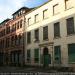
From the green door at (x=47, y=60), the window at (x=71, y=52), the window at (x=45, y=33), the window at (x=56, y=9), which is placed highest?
the window at (x=56, y=9)

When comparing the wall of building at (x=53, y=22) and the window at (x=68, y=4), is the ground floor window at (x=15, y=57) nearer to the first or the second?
the wall of building at (x=53, y=22)

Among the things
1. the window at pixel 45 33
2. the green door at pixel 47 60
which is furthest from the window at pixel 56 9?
the green door at pixel 47 60

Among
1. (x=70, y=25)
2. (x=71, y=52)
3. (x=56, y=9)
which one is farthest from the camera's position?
(x=56, y=9)

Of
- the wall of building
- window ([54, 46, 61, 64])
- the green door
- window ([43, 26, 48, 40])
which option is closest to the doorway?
the green door

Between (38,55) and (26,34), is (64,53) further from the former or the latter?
(26,34)

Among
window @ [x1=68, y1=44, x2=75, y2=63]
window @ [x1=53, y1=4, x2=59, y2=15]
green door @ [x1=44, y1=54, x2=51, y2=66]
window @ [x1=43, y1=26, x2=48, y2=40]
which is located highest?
window @ [x1=53, y1=4, x2=59, y2=15]

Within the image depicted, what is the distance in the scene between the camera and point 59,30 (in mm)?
39438

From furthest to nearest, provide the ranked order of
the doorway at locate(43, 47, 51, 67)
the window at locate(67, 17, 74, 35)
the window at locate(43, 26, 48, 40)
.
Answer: the window at locate(43, 26, 48, 40) < the doorway at locate(43, 47, 51, 67) < the window at locate(67, 17, 74, 35)

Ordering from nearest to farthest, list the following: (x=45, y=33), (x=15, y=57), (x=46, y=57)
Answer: (x=46, y=57) < (x=45, y=33) < (x=15, y=57)

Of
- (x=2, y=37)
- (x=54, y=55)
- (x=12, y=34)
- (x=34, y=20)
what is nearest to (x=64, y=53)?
(x=54, y=55)

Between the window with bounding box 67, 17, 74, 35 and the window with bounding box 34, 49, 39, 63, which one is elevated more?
the window with bounding box 67, 17, 74, 35

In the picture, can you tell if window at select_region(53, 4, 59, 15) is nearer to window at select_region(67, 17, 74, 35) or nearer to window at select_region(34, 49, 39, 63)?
window at select_region(67, 17, 74, 35)

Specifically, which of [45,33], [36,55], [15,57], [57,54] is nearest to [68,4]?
[45,33]

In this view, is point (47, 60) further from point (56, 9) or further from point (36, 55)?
point (56, 9)
